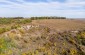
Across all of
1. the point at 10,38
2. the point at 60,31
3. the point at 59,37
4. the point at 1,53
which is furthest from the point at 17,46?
the point at 60,31

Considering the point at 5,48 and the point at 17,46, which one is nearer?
the point at 5,48

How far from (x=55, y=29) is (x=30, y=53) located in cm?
462

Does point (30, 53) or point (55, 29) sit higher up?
point (55, 29)

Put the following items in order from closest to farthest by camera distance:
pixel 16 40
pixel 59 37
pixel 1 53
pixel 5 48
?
1. pixel 1 53
2. pixel 5 48
3. pixel 16 40
4. pixel 59 37

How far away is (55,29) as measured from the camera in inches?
566

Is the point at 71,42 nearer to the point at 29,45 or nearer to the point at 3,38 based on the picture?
the point at 29,45

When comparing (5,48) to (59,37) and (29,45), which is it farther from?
(59,37)

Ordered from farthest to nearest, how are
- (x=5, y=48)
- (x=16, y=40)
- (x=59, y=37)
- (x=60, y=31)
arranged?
(x=60, y=31), (x=59, y=37), (x=16, y=40), (x=5, y=48)

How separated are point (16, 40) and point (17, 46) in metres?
0.83

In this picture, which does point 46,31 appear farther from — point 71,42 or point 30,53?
point 30,53

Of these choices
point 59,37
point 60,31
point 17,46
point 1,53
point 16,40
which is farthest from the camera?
point 60,31

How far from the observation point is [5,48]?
1024 cm

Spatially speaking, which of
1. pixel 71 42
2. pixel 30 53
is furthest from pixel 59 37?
pixel 30 53

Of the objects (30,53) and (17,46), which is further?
(17,46)
